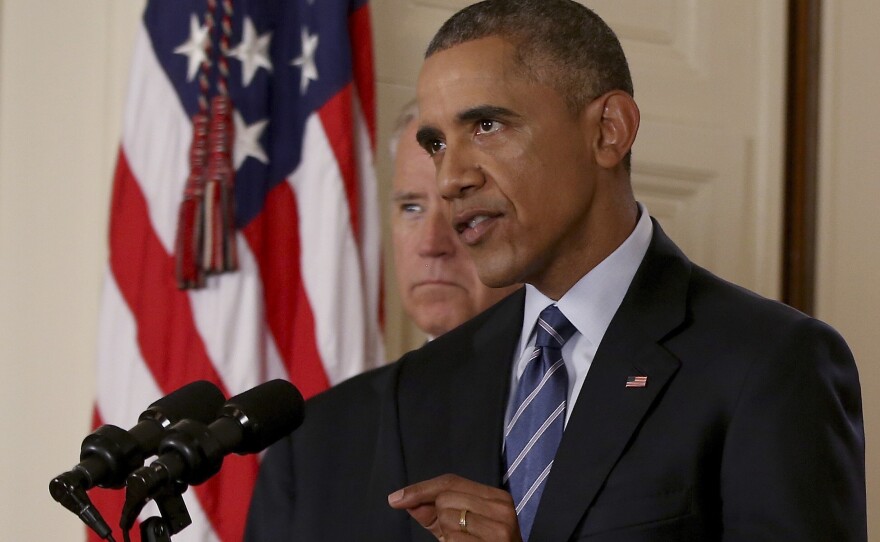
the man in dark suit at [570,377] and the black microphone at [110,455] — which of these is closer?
the black microphone at [110,455]

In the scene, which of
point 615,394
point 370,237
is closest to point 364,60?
point 370,237

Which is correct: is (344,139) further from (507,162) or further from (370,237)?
(507,162)

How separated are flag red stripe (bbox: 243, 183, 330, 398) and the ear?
106cm

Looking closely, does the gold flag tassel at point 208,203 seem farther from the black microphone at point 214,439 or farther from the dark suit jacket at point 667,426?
the black microphone at point 214,439

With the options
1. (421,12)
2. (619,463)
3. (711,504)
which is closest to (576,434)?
(619,463)

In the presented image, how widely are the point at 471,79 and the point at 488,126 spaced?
72 mm

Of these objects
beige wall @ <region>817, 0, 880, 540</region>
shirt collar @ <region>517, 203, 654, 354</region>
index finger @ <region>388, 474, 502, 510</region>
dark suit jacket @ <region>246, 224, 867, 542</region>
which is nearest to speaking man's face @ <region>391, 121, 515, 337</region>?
dark suit jacket @ <region>246, 224, 867, 542</region>

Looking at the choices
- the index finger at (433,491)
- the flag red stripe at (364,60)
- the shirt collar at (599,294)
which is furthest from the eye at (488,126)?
the flag red stripe at (364,60)

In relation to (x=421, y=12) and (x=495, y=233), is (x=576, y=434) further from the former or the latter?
(x=421, y=12)

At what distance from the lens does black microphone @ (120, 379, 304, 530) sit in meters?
1.32

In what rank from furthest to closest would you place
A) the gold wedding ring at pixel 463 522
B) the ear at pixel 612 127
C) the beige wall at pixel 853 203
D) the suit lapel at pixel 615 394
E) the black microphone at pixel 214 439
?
the beige wall at pixel 853 203 < the ear at pixel 612 127 < the suit lapel at pixel 615 394 < the gold wedding ring at pixel 463 522 < the black microphone at pixel 214 439

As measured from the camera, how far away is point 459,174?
185 cm

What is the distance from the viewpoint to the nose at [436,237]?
104 inches

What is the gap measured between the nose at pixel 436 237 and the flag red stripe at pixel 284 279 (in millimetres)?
354
